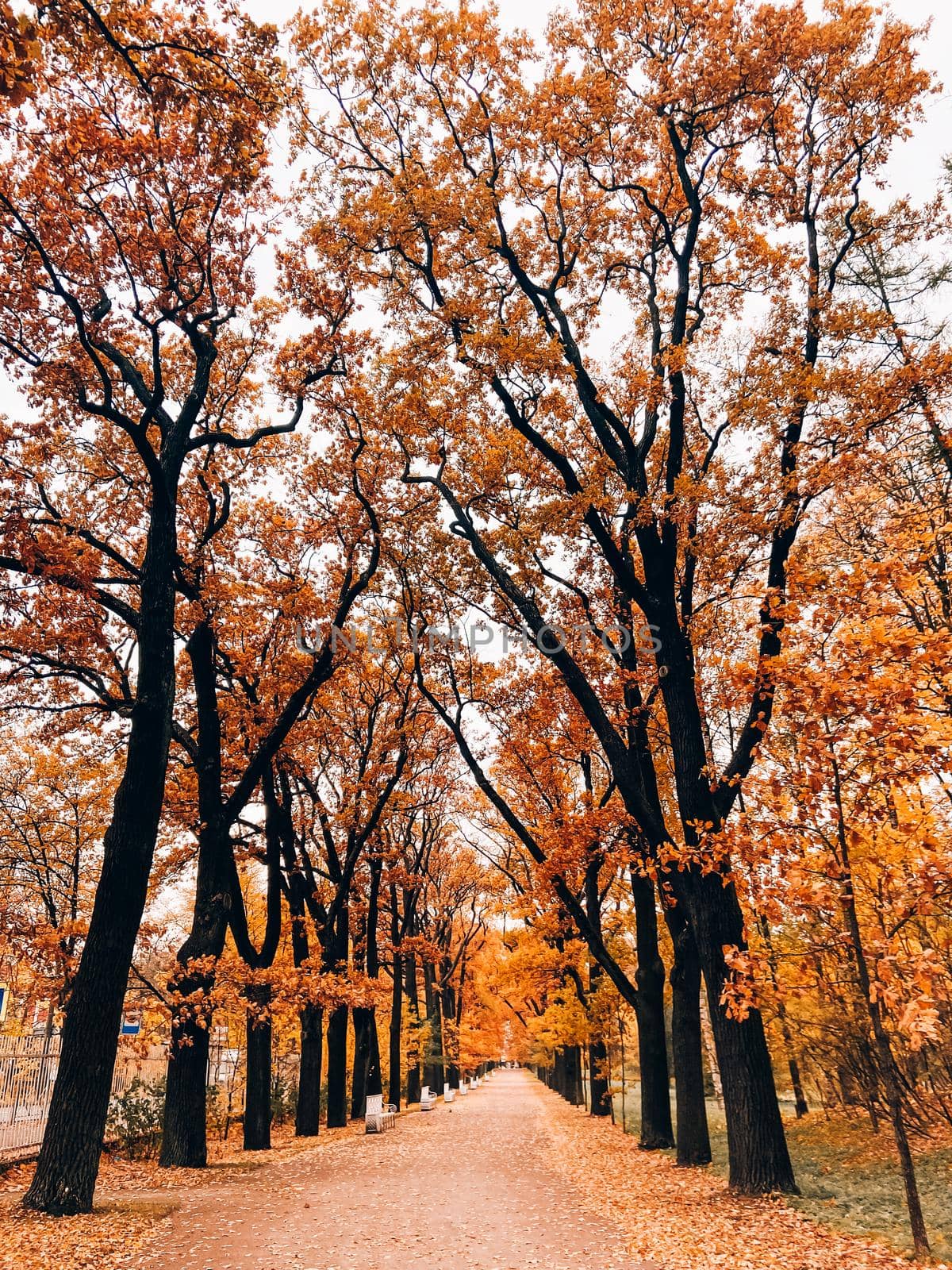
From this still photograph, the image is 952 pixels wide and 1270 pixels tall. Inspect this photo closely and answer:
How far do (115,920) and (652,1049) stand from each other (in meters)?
9.92

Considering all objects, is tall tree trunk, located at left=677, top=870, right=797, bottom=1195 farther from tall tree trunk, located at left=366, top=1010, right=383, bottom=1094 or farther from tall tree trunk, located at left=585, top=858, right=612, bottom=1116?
tall tree trunk, located at left=366, top=1010, right=383, bottom=1094

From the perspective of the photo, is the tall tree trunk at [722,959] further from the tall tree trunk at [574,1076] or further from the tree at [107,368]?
the tall tree trunk at [574,1076]

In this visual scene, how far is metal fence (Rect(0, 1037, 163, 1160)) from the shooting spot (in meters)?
13.4

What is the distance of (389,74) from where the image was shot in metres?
10.5

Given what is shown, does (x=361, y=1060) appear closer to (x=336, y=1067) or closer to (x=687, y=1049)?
(x=336, y=1067)

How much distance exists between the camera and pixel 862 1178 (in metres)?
10.5

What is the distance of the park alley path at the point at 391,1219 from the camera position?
6.46 metres

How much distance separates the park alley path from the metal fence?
16.2 ft

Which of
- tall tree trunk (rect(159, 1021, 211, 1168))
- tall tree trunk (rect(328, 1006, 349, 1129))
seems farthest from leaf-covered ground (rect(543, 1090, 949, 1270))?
tall tree trunk (rect(328, 1006, 349, 1129))

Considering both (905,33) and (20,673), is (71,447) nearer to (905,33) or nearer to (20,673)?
(20,673)

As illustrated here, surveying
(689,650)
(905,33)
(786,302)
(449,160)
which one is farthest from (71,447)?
(905,33)

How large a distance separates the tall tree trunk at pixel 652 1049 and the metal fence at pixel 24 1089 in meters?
9.11

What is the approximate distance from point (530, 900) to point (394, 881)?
526 centimetres

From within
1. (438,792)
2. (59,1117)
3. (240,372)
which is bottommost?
(59,1117)
